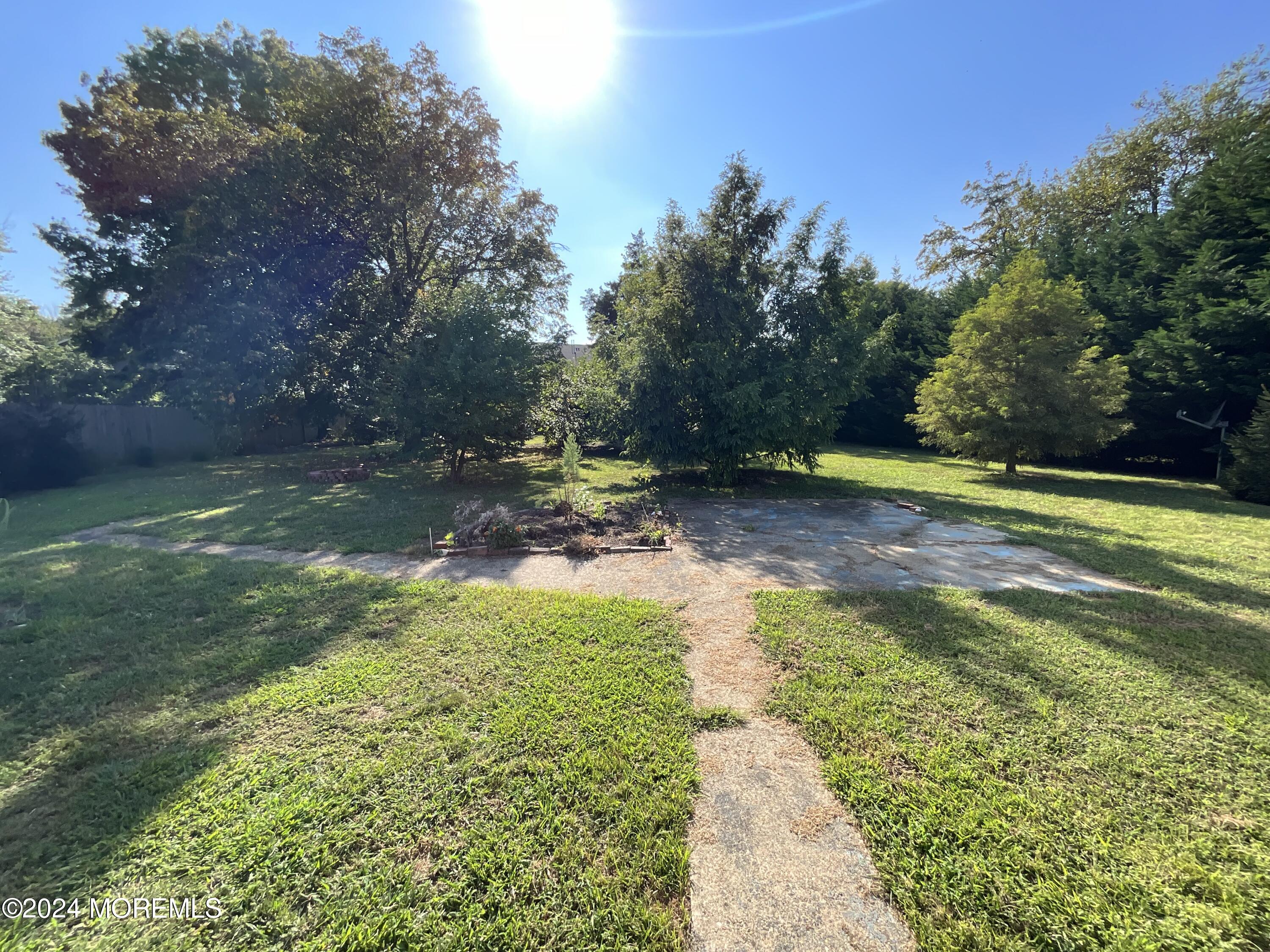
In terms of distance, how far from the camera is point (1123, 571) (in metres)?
4.86

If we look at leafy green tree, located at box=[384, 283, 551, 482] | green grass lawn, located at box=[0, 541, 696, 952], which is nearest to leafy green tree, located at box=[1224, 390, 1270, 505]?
green grass lawn, located at box=[0, 541, 696, 952]

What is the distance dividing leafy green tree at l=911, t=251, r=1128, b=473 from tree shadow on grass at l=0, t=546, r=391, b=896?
1204cm

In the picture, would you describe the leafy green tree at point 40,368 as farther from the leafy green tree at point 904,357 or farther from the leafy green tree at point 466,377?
the leafy green tree at point 904,357

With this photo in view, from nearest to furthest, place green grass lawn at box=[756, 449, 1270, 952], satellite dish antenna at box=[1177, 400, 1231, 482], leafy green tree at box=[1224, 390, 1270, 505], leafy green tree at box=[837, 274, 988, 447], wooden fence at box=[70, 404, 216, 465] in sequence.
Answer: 1. green grass lawn at box=[756, 449, 1270, 952]
2. leafy green tree at box=[1224, 390, 1270, 505]
3. satellite dish antenna at box=[1177, 400, 1231, 482]
4. wooden fence at box=[70, 404, 216, 465]
5. leafy green tree at box=[837, 274, 988, 447]

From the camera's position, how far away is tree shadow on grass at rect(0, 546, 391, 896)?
1948mm

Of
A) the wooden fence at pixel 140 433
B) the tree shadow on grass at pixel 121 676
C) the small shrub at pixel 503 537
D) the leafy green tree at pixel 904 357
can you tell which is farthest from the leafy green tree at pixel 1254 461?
the wooden fence at pixel 140 433

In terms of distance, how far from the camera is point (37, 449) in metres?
10.0

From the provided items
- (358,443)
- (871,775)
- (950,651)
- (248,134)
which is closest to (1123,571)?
(950,651)

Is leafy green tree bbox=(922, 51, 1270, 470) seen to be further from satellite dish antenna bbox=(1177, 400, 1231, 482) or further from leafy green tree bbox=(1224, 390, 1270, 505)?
leafy green tree bbox=(1224, 390, 1270, 505)

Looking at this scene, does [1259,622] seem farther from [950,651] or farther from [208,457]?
[208,457]

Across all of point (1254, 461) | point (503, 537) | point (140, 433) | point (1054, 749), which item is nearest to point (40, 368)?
point (140, 433)

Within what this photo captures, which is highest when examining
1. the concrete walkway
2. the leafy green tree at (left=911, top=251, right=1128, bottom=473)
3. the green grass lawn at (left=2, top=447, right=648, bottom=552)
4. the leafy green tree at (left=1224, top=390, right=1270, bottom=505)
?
the leafy green tree at (left=911, top=251, right=1128, bottom=473)

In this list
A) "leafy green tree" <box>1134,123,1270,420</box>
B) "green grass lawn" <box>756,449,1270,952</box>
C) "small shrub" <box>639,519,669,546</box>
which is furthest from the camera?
"leafy green tree" <box>1134,123,1270,420</box>

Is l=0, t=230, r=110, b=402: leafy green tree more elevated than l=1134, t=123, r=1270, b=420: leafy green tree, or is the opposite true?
l=1134, t=123, r=1270, b=420: leafy green tree
